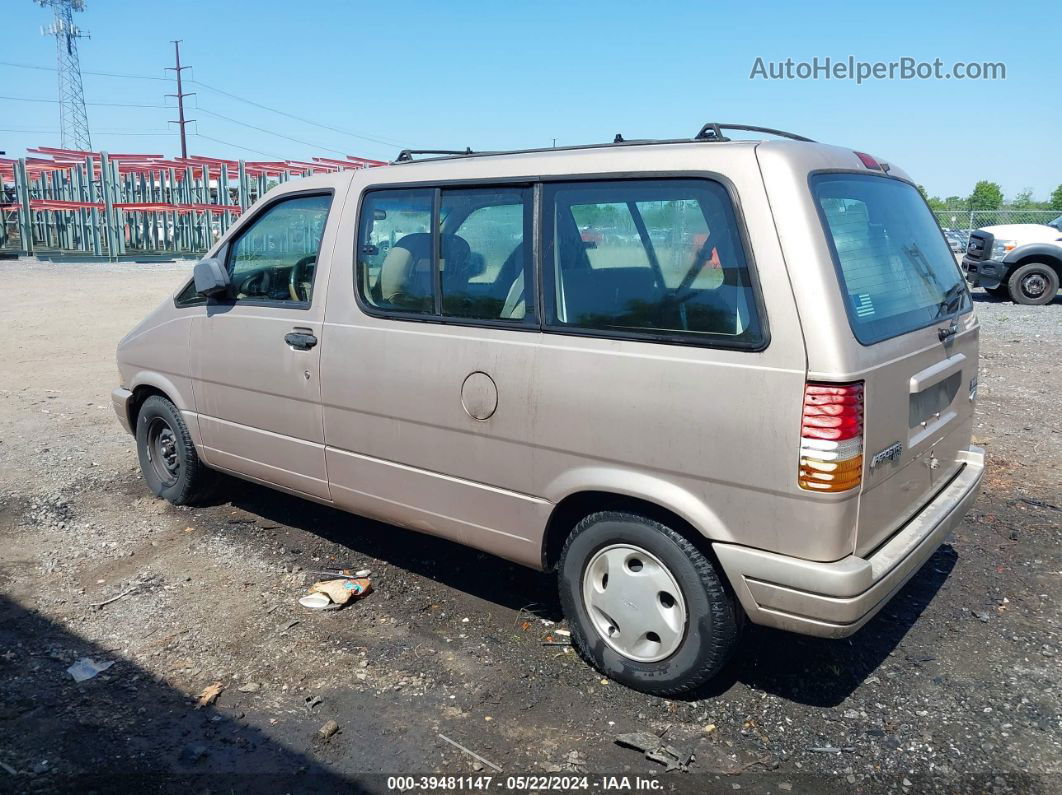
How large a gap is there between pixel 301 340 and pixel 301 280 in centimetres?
36

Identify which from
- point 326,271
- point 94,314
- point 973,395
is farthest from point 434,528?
point 94,314

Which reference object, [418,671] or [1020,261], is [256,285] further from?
[1020,261]

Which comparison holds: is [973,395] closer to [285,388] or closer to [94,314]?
[285,388]

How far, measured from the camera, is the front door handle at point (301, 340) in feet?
14.1

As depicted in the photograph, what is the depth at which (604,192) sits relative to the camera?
11.2 feet

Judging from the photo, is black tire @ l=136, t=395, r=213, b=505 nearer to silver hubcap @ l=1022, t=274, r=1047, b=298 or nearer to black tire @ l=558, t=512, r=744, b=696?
black tire @ l=558, t=512, r=744, b=696

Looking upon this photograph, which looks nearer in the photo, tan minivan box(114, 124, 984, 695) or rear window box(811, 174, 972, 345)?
tan minivan box(114, 124, 984, 695)

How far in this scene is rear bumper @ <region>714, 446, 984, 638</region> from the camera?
2840 millimetres

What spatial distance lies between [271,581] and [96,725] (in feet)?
4.40

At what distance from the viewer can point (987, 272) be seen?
638 inches

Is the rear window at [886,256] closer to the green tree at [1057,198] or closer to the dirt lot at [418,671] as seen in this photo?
the dirt lot at [418,671]

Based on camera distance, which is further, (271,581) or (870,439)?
(271,581)

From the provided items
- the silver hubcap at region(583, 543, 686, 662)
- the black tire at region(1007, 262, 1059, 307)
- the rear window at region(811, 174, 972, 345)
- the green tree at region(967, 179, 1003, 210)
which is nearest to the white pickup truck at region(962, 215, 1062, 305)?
the black tire at region(1007, 262, 1059, 307)

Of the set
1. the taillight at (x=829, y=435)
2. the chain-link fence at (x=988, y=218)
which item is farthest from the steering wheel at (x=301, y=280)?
the chain-link fence at (x=988, y=218)
